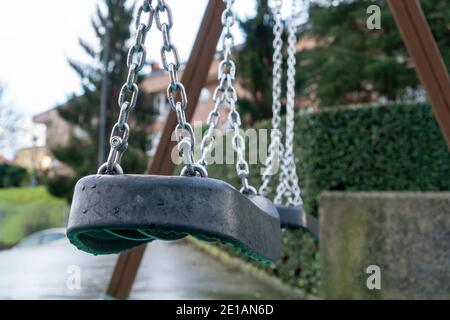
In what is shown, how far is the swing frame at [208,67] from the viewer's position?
2777mm

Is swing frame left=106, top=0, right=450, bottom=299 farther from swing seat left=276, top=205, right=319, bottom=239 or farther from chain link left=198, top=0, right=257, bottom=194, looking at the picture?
chain link left=198, top=0, right=257, bottom=194

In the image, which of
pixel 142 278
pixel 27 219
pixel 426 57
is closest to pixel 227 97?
pixel 426 57

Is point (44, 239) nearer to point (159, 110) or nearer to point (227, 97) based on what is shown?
point (227, 97)

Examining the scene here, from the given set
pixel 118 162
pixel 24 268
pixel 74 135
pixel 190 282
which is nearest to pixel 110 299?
pixel 118 162

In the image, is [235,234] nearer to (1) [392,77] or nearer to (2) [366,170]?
(2) [366,170]

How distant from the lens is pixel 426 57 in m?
2.80

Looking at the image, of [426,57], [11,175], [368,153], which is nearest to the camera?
[426,57]

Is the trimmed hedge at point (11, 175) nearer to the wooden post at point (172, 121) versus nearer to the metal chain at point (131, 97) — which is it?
the wooden post at point (172, 121)

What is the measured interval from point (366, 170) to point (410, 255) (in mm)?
983

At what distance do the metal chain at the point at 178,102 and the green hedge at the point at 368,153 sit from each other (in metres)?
3.72

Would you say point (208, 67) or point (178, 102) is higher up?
point (208, 67)

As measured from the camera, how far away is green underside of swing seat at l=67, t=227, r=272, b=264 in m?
1.09

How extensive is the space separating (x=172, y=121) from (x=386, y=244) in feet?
6.60

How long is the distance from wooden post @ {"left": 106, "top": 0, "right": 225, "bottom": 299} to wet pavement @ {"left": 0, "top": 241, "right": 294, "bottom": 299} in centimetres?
146
